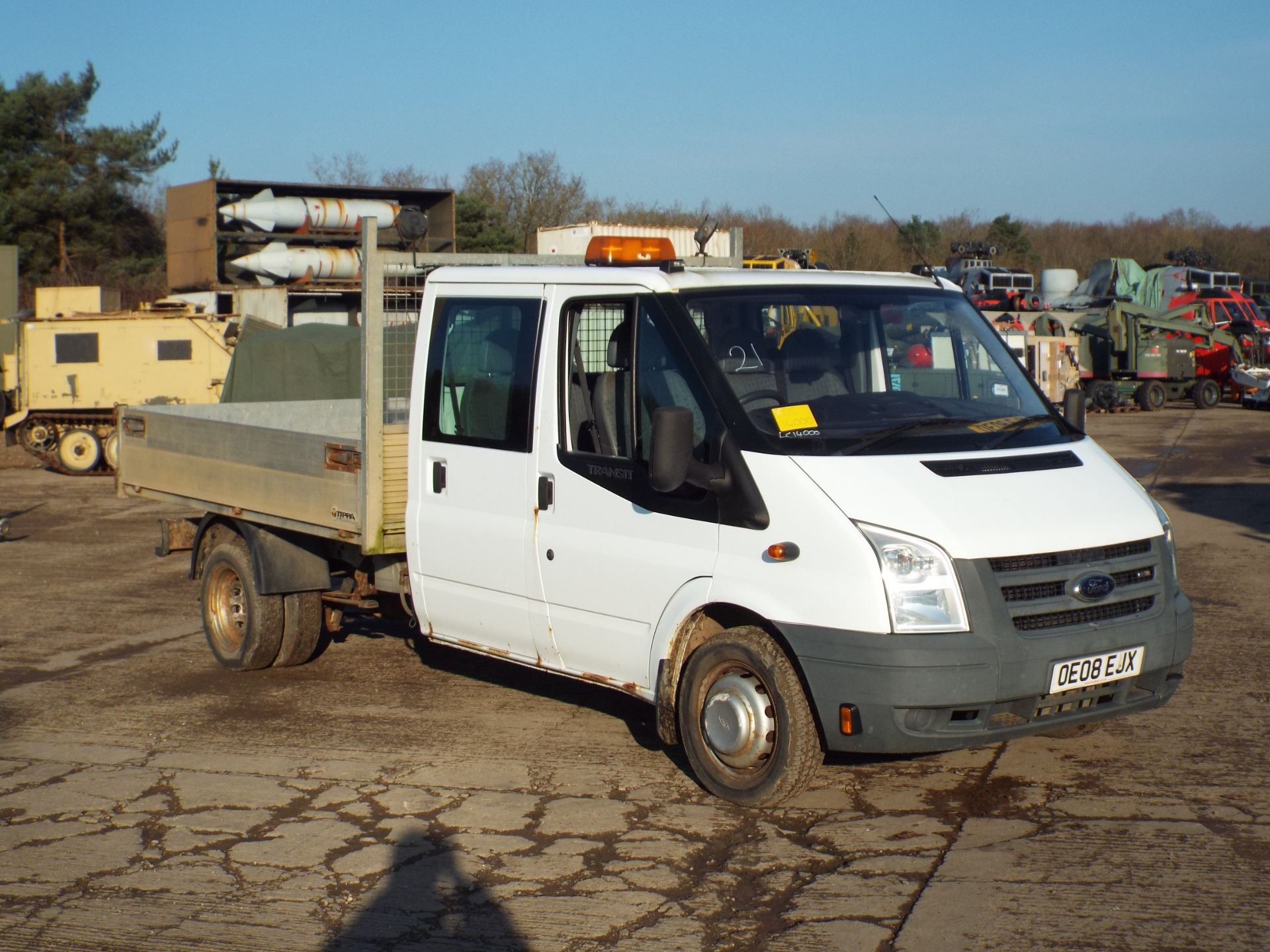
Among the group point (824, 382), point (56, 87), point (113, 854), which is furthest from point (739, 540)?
point (56, 87)

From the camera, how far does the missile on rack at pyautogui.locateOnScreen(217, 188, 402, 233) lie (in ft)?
70.3

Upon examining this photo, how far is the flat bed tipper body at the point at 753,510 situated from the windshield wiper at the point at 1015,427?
0.02m

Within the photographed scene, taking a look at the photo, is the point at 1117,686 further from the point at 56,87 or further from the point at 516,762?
the point at 56,87

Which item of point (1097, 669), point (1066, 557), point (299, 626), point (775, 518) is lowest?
point (299, 626)

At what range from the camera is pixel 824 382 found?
5.55m

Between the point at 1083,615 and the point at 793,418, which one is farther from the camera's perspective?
the point at 793,418

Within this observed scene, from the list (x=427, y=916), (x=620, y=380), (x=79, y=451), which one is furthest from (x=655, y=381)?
(x=79, y=451)

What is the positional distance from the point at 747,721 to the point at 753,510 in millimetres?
831

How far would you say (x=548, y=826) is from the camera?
529 centimetres

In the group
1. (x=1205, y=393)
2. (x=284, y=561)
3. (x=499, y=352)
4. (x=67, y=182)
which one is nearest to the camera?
(x=499, y=352)

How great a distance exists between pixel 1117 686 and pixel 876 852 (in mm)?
1118

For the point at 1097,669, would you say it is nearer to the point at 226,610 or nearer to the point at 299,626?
the point at 299,626

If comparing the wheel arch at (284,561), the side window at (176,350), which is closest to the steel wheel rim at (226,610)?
the wheel arch at (284,561)

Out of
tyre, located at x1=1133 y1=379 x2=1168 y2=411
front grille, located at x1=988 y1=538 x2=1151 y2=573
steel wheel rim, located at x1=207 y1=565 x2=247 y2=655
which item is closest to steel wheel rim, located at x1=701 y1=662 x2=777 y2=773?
front grille, located at x1=988 y1=538 x2=1151 y2=573
